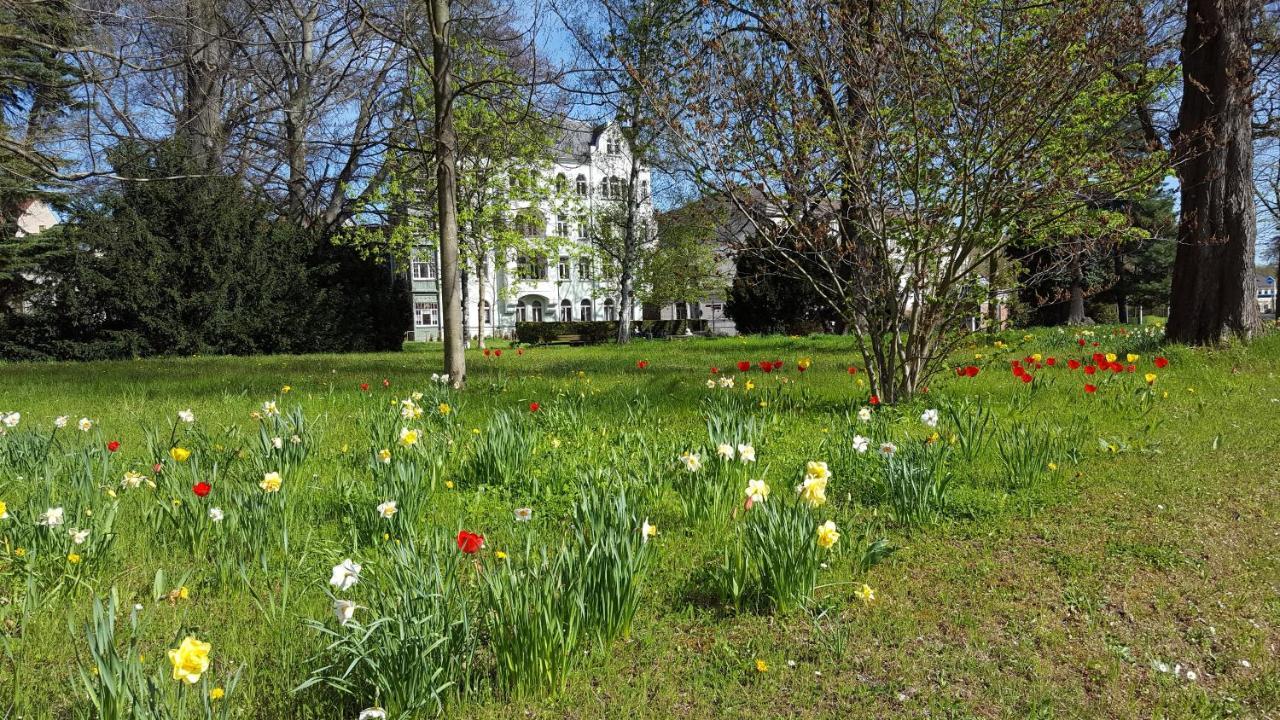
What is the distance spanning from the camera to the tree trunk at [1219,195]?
7.46 meters

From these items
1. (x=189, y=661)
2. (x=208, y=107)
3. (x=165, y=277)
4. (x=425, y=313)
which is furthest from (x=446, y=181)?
(x=425, y=313)

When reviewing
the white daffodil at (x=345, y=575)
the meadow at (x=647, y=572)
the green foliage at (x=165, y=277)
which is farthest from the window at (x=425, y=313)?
the white daffodil at (x=345, y=575)

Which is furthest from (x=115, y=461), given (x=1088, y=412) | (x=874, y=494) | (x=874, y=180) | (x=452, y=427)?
(x=1088, y=412)

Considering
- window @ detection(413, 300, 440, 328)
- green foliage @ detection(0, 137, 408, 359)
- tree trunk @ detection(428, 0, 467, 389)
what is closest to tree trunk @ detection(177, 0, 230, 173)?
green foliage @ detection(0, 137, 408, 359)

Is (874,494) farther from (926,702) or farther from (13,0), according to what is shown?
(13,0)

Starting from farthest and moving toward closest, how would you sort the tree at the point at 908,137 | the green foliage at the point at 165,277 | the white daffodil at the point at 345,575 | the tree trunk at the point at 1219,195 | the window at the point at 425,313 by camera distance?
1. the window at the point at 425,313
2. the green foliage at the point at 165,277
3. the tree trunk at the point at 1219,195
4. the tree at the point at 908,137
5. the white daffodil at the point at 345,575

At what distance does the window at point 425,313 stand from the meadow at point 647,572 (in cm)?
3992

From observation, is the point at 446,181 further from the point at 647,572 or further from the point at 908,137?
the point at 647,572

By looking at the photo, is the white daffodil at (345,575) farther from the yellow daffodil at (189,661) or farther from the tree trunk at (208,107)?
the tree trunk at (208,107)

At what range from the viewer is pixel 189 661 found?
1332mm

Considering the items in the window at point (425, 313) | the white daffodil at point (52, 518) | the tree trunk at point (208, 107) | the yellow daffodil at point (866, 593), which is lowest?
the yellow daffodil at point (866, 593)

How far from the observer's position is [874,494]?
3145 millimetres

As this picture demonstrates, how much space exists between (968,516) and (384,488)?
231 centimetres

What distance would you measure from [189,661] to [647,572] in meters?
1.25
